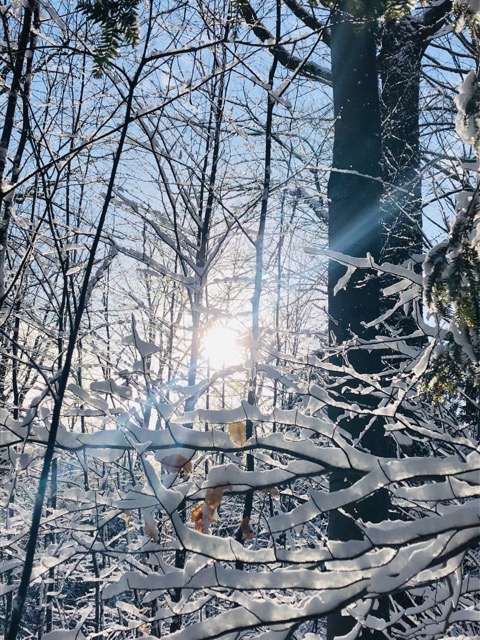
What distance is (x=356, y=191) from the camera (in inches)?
119

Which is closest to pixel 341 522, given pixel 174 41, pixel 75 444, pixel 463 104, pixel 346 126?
pixel 75 444

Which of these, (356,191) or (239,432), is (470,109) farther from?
(356,191)

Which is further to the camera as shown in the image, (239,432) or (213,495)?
(239,432)

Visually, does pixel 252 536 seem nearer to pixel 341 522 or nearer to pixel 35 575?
pixel 341 522

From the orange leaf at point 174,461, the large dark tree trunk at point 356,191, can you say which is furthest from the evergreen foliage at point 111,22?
the large dark tree trunk at point 356,191

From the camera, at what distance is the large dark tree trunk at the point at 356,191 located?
2951 millimetres

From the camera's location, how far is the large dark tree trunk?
2951 mm

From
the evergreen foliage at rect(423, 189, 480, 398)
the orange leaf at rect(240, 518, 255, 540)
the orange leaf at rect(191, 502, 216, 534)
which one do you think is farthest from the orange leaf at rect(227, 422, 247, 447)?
the evergreen foliage at rect(423, 189, 480, 398)

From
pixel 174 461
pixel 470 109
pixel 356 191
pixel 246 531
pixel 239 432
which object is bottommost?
pixel 246 531

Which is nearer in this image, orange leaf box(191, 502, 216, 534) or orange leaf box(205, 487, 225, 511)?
orange leaf box(205, 487, 225, 511)

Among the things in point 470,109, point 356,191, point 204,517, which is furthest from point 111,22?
point 356,191

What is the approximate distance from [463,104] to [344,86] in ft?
6.34

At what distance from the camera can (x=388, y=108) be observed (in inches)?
220

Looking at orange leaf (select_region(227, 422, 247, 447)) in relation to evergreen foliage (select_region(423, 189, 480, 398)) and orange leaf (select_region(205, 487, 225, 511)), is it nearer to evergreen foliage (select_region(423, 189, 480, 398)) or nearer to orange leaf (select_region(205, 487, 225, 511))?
orange leaf (select_region(205, 487, 225, 511))
